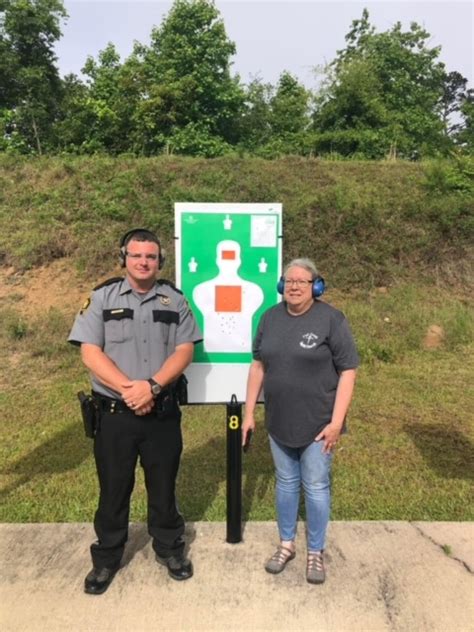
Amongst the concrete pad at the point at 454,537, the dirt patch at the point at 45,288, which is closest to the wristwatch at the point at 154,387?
the concrete pad at the point at 454,537

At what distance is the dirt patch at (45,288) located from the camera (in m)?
10.1

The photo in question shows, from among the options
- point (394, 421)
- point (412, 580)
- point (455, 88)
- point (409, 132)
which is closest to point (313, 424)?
point (412, 580)

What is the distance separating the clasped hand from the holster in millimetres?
207

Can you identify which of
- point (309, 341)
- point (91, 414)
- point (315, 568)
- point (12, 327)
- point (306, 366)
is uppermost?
point (309, 341)

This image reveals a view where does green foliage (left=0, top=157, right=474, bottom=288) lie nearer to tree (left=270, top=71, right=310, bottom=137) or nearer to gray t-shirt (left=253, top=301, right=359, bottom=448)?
gray t-shirt (left=253, top=301, right=359, bottom=448)

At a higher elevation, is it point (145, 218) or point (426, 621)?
point (145, 218)

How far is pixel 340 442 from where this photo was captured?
546 cm

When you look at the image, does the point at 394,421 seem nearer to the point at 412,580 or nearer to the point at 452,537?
the point at 452,537

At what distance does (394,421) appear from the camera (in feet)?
19.7

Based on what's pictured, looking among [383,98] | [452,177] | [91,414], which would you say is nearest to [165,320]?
[91,414]

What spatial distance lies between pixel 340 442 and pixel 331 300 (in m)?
5.30

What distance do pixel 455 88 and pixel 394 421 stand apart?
60.4 m

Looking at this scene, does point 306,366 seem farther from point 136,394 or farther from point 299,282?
point 136,394

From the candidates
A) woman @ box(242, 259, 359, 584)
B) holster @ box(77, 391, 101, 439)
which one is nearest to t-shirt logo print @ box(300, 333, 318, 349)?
woman @ box(242, 259, 359, 584)
